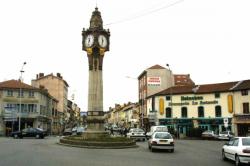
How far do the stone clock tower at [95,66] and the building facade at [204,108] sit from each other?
31630mm

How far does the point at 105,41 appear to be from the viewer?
3703cm

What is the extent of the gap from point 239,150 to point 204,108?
5304 cm

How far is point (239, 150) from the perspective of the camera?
717 inches

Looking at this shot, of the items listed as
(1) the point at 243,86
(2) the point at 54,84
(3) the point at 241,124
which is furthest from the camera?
(2) the point at 54,84

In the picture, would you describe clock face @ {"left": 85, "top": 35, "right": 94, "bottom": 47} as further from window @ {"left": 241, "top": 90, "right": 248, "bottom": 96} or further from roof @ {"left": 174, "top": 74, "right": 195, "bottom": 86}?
roof @ {"left": 174, "top": 74, "right": 195, "bottom": 86}

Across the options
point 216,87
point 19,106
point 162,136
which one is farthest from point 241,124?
point 19,106

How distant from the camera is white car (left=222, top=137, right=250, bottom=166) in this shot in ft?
58.3

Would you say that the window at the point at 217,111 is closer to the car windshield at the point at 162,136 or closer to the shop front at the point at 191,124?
the shop front at the point at 191,124

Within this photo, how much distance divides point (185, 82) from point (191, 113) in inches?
881

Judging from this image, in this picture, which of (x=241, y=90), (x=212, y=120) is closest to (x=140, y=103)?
(x=212, y=120)

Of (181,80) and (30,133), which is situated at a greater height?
(181,80)

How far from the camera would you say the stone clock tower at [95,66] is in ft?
117

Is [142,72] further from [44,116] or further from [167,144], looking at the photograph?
[167,144]

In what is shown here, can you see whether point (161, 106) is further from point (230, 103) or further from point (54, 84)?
point (54, 84)
